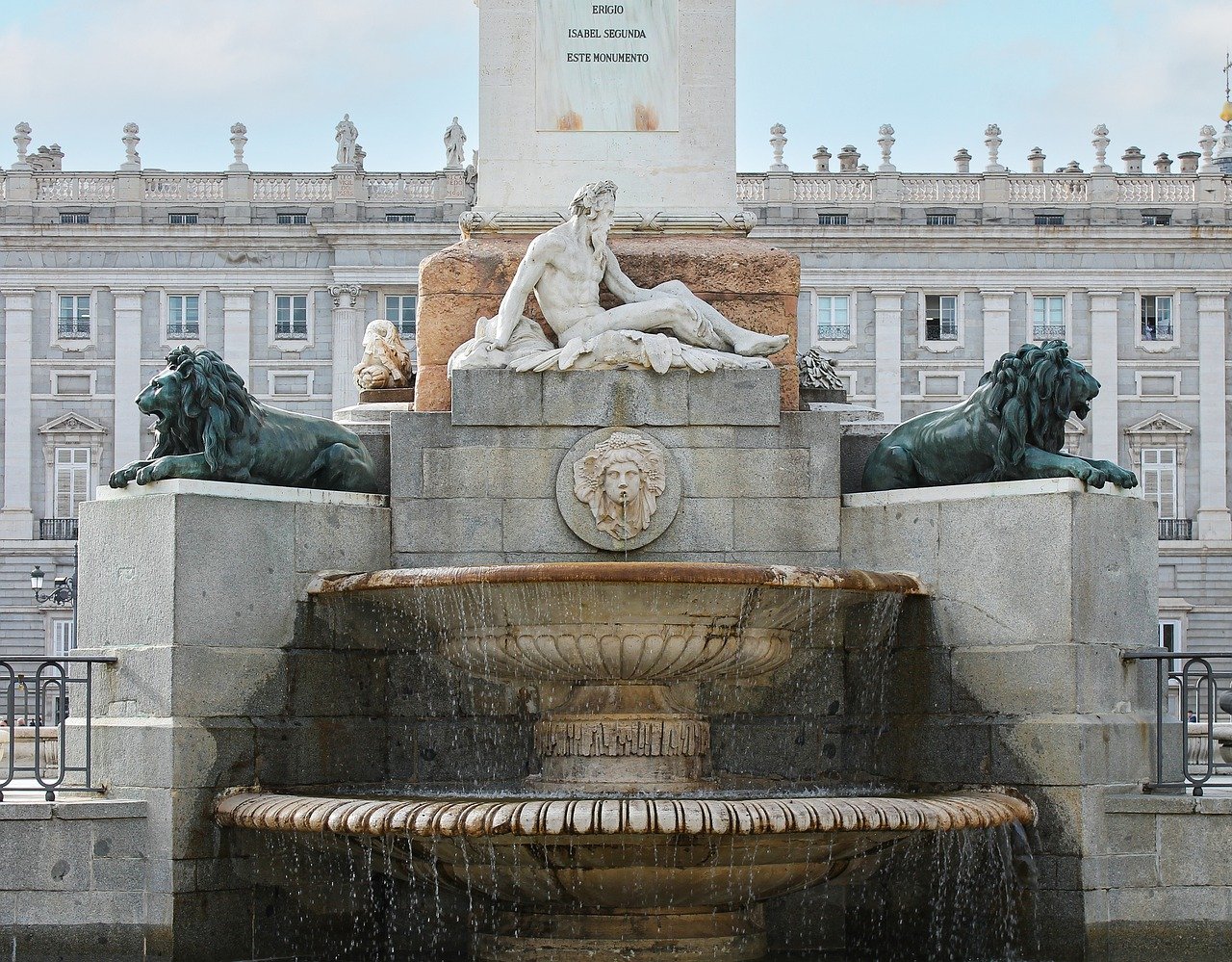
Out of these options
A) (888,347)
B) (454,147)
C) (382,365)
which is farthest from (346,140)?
(382,365)

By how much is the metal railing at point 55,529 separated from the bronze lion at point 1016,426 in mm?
67968

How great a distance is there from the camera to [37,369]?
78375mm

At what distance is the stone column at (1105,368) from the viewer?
77000 millimetres

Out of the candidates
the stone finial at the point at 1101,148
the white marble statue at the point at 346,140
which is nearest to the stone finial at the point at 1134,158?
the stone finial at the point at 1101,148

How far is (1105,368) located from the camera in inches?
3051

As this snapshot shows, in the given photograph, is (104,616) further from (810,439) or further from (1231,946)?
(1231,946)

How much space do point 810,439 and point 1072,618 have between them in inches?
71.8

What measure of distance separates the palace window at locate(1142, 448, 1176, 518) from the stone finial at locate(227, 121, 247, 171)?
116 ft

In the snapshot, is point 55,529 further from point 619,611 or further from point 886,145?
point 619,611

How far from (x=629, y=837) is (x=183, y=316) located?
71.6 metres

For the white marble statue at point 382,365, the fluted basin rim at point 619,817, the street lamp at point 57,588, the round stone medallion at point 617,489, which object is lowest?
the street lamp at point 57,588

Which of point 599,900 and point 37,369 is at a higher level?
point 37,369

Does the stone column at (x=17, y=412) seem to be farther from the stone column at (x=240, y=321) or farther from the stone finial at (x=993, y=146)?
the stone finial at (x=993, y=146)

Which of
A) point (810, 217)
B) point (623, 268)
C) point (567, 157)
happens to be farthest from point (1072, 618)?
point (810, 217)
